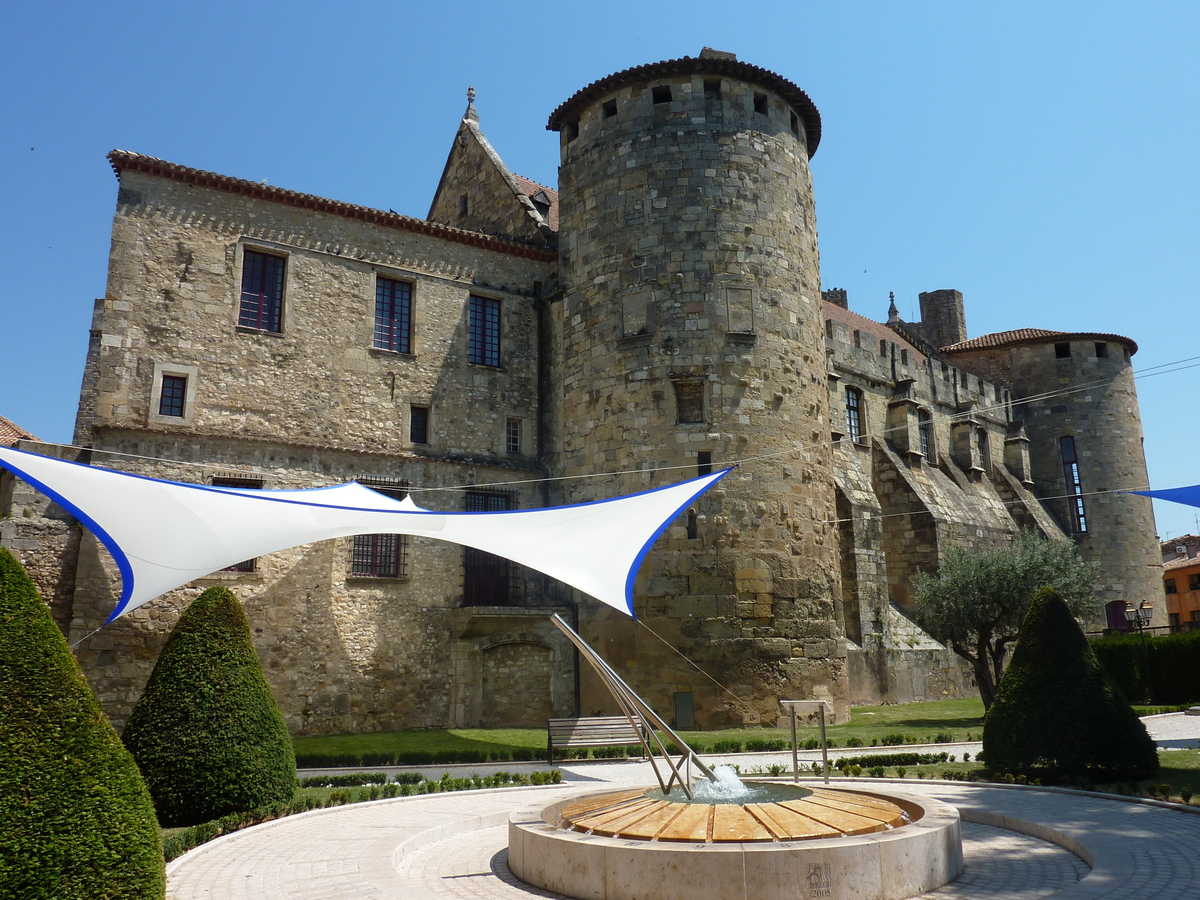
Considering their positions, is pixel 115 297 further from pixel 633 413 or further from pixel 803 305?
pixel 803 305

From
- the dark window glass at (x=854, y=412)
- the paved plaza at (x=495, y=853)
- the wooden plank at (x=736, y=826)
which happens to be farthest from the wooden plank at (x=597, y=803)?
the dark window glass at (x=854, y=412)

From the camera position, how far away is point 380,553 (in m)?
19.0

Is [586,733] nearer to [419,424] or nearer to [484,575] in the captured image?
[484,575]

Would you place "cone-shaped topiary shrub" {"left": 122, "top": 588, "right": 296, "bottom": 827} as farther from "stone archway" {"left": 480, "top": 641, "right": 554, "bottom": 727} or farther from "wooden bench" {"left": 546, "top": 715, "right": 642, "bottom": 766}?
"stone archway" {"left": 480, "top": 641, "right": 554, "bottom": 727}

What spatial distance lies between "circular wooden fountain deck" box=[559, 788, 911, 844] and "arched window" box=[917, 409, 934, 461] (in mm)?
25835

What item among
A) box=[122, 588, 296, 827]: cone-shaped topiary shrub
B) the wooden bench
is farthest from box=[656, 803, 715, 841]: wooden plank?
the wooden bench

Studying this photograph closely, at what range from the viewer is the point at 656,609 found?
18109 millimetres

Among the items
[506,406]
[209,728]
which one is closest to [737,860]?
[209,728]

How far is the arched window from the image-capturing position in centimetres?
Result: 3147

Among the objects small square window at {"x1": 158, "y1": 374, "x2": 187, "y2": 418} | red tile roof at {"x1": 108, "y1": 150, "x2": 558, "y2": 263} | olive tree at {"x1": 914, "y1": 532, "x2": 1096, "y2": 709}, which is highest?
red tile roof at {"x1": 108, "y1": 150, "x2": 558, "y2": 263}

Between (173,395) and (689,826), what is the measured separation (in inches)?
577

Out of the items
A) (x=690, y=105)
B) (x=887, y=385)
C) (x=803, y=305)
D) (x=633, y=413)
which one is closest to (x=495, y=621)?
(x=633, y=413)

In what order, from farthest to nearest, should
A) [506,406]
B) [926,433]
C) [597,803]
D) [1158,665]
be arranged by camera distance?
[926,433]
[1158,665]
[506,406]
[597,803]

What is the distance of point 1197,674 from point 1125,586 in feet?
→ 39.6
